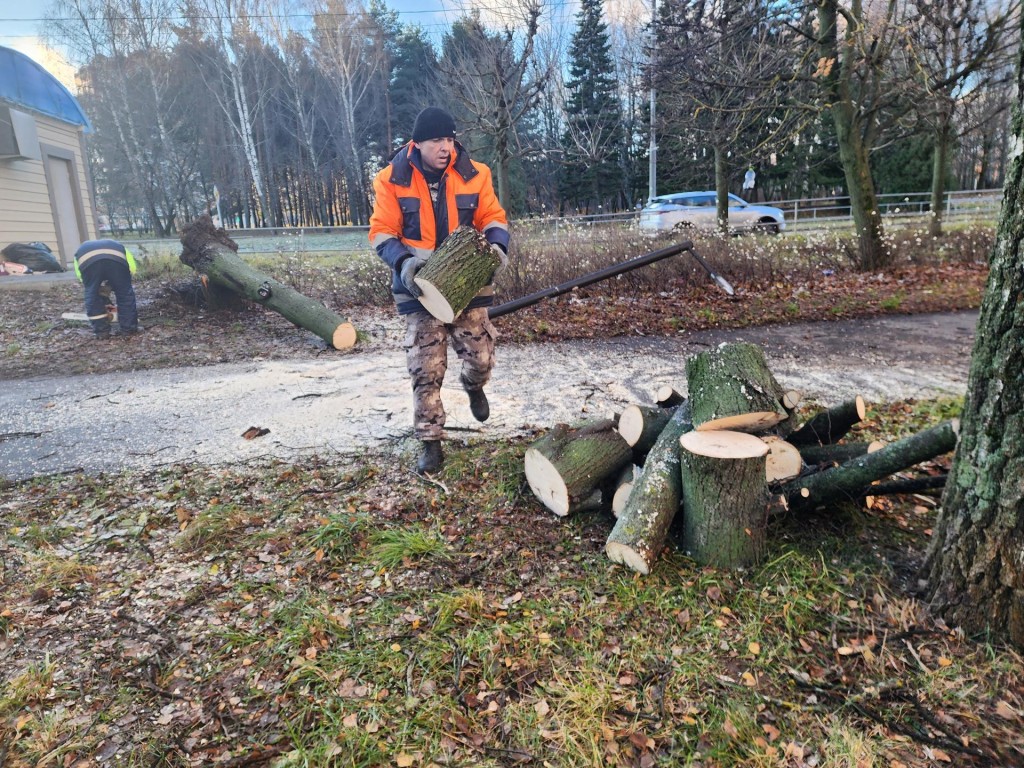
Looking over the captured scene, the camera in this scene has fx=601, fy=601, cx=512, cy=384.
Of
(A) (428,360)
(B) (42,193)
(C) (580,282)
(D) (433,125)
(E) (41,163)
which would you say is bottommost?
(A) (428,360)

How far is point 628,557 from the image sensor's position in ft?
7.82

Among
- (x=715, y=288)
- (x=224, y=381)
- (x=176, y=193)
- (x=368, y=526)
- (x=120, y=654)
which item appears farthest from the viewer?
(x=176, y=193)

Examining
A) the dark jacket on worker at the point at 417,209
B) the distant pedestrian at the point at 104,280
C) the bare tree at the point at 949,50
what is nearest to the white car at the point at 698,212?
the bare tree at the point at 949,50

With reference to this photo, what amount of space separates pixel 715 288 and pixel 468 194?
602cm

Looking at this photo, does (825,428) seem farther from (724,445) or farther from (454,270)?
(454,270)

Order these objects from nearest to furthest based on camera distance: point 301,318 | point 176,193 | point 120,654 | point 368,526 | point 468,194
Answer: point 120,654
point 368,526
point 468,194
point 301,318
point 176,193

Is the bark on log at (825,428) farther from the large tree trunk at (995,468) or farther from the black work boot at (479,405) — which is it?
the black work boot at (479,405)

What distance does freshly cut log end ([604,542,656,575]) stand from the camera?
2.35 metres

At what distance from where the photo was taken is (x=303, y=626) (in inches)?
86.1

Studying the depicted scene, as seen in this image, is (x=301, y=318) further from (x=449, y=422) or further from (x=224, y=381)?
(x=449, y=422)

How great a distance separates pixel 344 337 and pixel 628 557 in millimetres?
5178

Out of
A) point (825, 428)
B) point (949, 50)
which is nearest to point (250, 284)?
point (825, 428)

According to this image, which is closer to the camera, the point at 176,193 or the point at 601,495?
the point at 601,495

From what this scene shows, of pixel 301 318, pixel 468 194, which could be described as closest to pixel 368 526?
pixel 468 194
